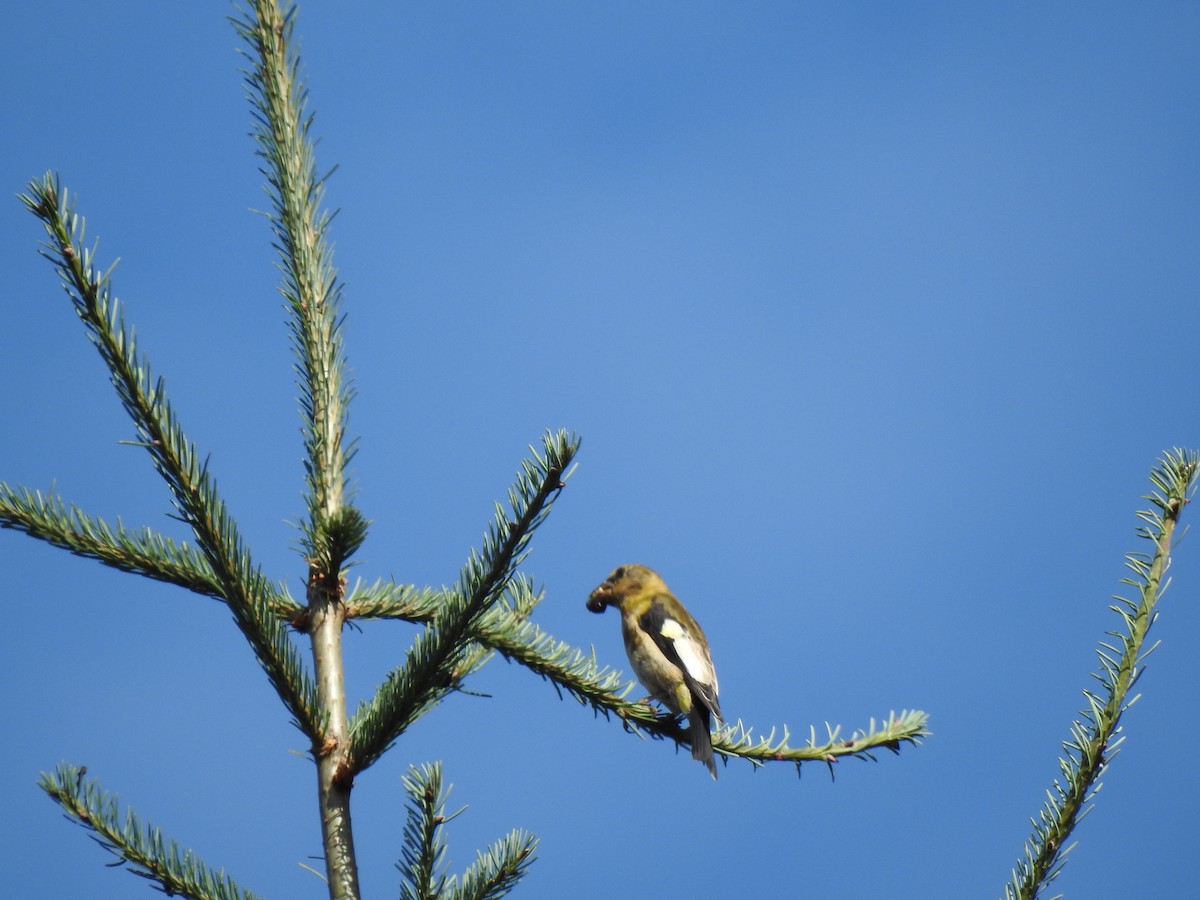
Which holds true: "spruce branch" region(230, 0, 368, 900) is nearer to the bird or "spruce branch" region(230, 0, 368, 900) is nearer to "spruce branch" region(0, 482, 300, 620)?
"spruce branch" region(0, 482, 300, 620)

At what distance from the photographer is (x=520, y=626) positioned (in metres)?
2.96

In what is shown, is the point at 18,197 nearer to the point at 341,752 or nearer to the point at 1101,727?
the point at 341,752

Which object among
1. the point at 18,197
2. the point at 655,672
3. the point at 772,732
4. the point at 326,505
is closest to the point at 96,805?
the point at 326,505

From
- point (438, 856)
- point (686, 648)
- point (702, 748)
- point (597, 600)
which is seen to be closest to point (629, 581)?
point (686, 648)

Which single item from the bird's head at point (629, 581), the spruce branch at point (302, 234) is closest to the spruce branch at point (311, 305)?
the spruce branch at point (302, 234)

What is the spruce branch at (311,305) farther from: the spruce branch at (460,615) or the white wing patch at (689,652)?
the white wing patch at (689,652)

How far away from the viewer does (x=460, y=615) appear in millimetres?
2107

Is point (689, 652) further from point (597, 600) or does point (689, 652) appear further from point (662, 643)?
point (597, 600)

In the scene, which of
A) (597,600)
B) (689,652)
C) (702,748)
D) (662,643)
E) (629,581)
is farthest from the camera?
(629,581)

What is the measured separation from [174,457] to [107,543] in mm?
654

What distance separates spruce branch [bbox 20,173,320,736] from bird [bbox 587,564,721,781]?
2096 millimetres

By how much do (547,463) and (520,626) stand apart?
115cm

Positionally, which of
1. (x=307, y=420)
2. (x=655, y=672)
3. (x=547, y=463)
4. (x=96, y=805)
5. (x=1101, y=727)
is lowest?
(x=96, y=805)

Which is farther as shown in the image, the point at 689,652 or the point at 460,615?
the point at 689,652
